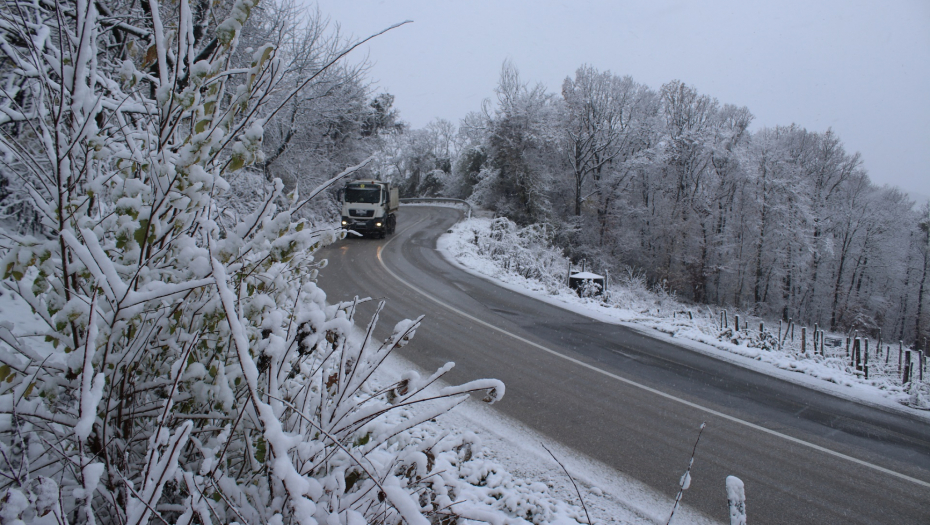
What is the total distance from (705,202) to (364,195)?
22474 mm

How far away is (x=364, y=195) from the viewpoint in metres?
20.5

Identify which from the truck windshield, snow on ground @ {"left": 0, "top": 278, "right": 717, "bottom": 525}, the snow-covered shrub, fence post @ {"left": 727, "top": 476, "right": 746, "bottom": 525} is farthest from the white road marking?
the truck windshield

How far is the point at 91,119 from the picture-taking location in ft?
4.98

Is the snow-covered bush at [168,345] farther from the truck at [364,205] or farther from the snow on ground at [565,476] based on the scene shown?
the truck at [364,205]

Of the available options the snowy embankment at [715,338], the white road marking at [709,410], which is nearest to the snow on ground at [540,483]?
the white road marking at [709,410]

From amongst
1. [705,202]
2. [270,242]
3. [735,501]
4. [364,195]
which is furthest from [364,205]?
[705,202]

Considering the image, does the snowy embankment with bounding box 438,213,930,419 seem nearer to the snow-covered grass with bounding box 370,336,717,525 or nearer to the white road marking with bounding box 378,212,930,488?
the white road marking with bounding box 378,212,930,488

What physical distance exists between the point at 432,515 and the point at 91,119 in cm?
209

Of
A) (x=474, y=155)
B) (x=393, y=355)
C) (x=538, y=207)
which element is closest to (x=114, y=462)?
(x=393, y=355)

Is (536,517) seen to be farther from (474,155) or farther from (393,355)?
(474,155)

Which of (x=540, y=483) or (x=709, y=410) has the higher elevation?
(x=540, y=483)

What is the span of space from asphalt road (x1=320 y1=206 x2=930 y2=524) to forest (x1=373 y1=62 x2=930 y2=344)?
2041 cm

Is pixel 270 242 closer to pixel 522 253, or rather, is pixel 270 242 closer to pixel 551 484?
pixel 551 484

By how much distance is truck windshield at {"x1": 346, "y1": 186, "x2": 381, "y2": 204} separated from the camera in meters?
20.3
